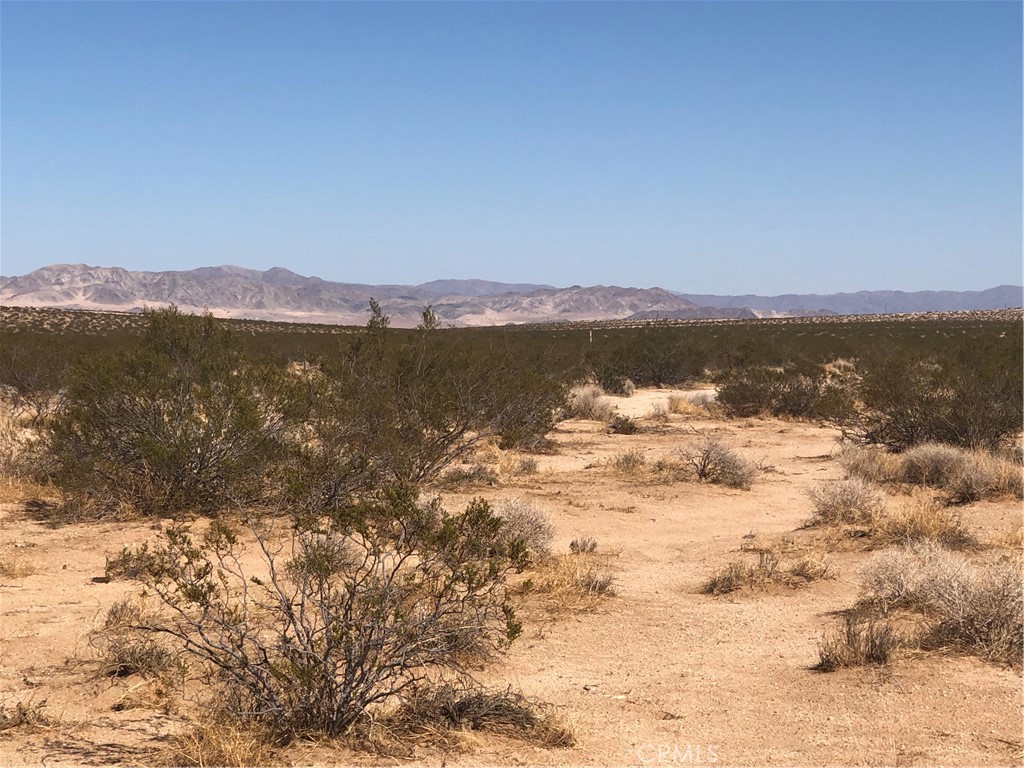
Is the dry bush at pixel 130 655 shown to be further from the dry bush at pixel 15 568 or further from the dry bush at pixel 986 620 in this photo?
the dry bush at pixel 986 620

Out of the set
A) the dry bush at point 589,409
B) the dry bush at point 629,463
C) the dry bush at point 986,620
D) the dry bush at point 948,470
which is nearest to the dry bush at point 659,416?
the dry bush at point 589,409

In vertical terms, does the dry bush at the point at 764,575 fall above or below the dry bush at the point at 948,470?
below

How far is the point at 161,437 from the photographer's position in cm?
1059

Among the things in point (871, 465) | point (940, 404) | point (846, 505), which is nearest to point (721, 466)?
point (871, 465)

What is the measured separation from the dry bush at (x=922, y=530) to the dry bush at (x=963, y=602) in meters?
2.01

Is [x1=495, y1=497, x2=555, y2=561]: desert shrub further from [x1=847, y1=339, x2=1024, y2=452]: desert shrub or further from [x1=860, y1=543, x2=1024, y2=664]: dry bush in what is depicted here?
[x1=847, y1=339, x2=1024, y2=452]: desert shrub

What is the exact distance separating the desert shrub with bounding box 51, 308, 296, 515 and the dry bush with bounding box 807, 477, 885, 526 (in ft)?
20.8

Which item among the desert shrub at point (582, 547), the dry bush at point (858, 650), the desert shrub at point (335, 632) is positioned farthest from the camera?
the desert shrub at point (582, 547)

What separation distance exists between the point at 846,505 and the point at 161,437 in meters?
7.87

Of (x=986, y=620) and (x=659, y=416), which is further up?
(x=986, y=620)

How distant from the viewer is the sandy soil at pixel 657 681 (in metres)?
4.68

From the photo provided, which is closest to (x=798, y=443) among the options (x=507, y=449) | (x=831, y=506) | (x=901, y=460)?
(x=901, y=460)

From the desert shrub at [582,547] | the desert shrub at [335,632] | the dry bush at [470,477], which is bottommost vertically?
the desert shrub at [582,547]

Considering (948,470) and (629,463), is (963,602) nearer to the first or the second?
(948,470)
